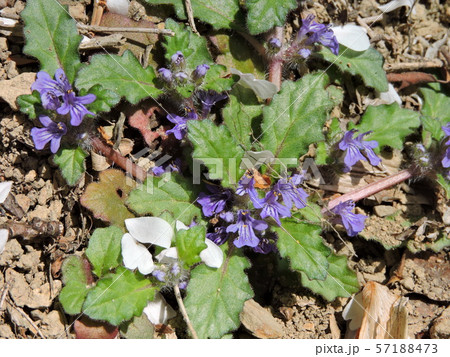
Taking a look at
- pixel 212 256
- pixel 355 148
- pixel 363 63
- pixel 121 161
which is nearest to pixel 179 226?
pixel 212 256

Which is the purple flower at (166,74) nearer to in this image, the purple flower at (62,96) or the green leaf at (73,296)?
the purple flower at (62,96)

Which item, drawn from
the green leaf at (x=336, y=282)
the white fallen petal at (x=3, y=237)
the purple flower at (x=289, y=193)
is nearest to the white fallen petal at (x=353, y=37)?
the purple flower at (x=289, y=193)

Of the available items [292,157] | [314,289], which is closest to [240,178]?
[292,157]

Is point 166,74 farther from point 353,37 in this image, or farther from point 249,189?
point 353,37

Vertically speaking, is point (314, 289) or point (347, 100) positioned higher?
point (347, 100)

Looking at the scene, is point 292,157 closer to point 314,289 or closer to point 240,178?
point 240,178

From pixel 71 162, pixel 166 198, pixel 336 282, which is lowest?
pixel 336 282
